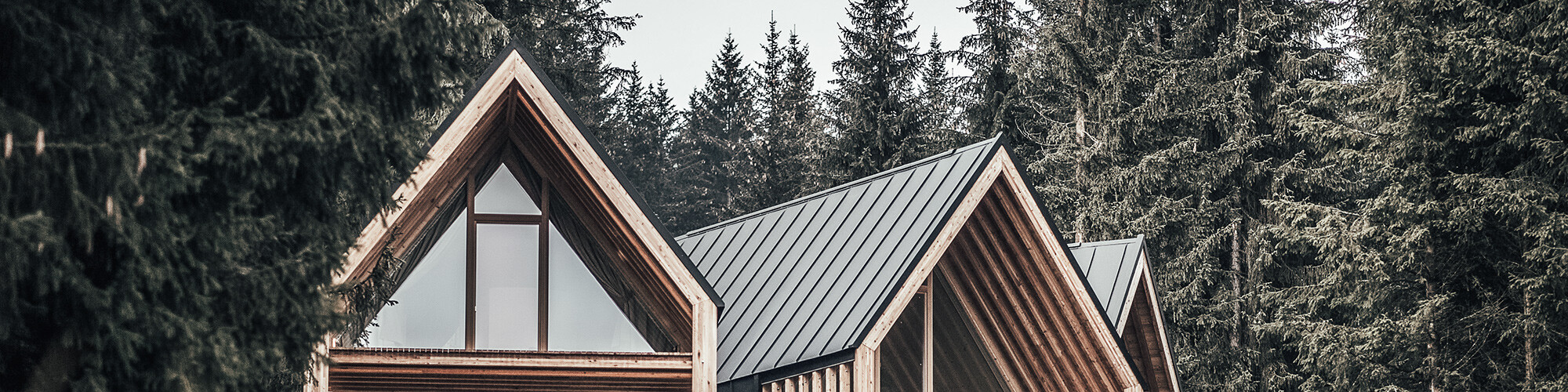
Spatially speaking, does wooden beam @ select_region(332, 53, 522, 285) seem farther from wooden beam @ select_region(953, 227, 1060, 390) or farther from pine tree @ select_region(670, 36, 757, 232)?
pine tree @ select_region(670, 36, 757, 232)

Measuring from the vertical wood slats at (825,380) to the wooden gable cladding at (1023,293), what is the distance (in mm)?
1371

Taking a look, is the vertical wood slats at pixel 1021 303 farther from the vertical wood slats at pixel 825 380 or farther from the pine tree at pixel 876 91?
the pine tree at pixel 876 91

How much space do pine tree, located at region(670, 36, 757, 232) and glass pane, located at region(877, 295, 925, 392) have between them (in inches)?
1493

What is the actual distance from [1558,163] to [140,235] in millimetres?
22366

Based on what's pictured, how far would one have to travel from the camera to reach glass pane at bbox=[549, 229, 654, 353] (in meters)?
12.9

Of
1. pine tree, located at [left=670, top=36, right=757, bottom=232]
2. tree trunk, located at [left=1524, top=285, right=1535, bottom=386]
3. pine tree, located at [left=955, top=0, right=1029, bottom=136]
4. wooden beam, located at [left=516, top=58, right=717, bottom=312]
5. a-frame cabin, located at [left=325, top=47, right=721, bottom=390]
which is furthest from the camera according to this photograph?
pine tree, located at [left=670, top=36, right=757, bottom=232]

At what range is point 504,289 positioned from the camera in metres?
12.9

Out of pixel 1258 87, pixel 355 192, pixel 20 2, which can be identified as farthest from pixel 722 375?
pixel 1258 87

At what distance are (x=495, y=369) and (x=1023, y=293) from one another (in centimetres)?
539

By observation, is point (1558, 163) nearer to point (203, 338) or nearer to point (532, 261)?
point (532, 261)

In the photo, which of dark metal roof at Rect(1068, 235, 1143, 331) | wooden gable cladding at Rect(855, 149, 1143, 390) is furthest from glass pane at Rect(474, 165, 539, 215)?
dark metal roof at Rect(1068, 235, 1143, 331)

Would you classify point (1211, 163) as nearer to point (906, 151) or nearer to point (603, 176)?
point (906, 151)

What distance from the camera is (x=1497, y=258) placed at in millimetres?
23219

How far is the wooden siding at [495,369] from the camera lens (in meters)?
12.6
